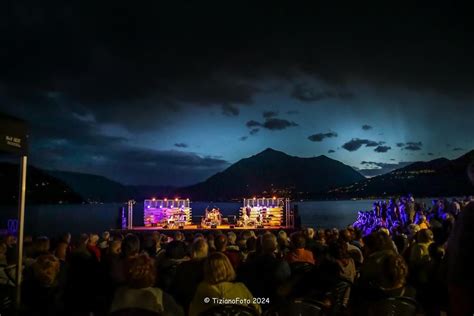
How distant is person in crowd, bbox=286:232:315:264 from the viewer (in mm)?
5711

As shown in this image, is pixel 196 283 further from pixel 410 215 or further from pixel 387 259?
pixel 410 215

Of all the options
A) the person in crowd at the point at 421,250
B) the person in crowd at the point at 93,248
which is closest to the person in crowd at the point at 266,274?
the person in crowd at the point at 421,250

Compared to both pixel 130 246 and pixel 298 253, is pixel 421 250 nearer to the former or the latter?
pixel 298 253

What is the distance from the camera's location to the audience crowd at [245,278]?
3738mm

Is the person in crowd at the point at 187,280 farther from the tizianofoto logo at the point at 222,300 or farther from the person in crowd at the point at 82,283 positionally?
the person in crowd at the point at 82,283

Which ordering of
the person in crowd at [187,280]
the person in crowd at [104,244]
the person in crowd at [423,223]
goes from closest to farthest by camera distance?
the person in crowd at [187,280], the person in crowd at [104,244], the person in crowd at [423,223]

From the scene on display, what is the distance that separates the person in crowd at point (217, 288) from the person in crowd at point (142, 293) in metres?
0.22

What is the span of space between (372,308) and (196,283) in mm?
1811

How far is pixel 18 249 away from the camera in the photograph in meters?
4.76

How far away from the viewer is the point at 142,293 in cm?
376

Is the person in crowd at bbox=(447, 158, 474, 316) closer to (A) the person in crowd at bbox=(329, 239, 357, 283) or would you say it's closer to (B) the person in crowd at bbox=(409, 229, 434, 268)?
(A) the person in crowd at bbox=(329, 239, 357, 283)

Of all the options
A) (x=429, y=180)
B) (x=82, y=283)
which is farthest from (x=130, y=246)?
(x=429, y=180)

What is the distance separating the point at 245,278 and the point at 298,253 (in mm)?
1008

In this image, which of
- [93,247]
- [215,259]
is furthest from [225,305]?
→ [93,247]
